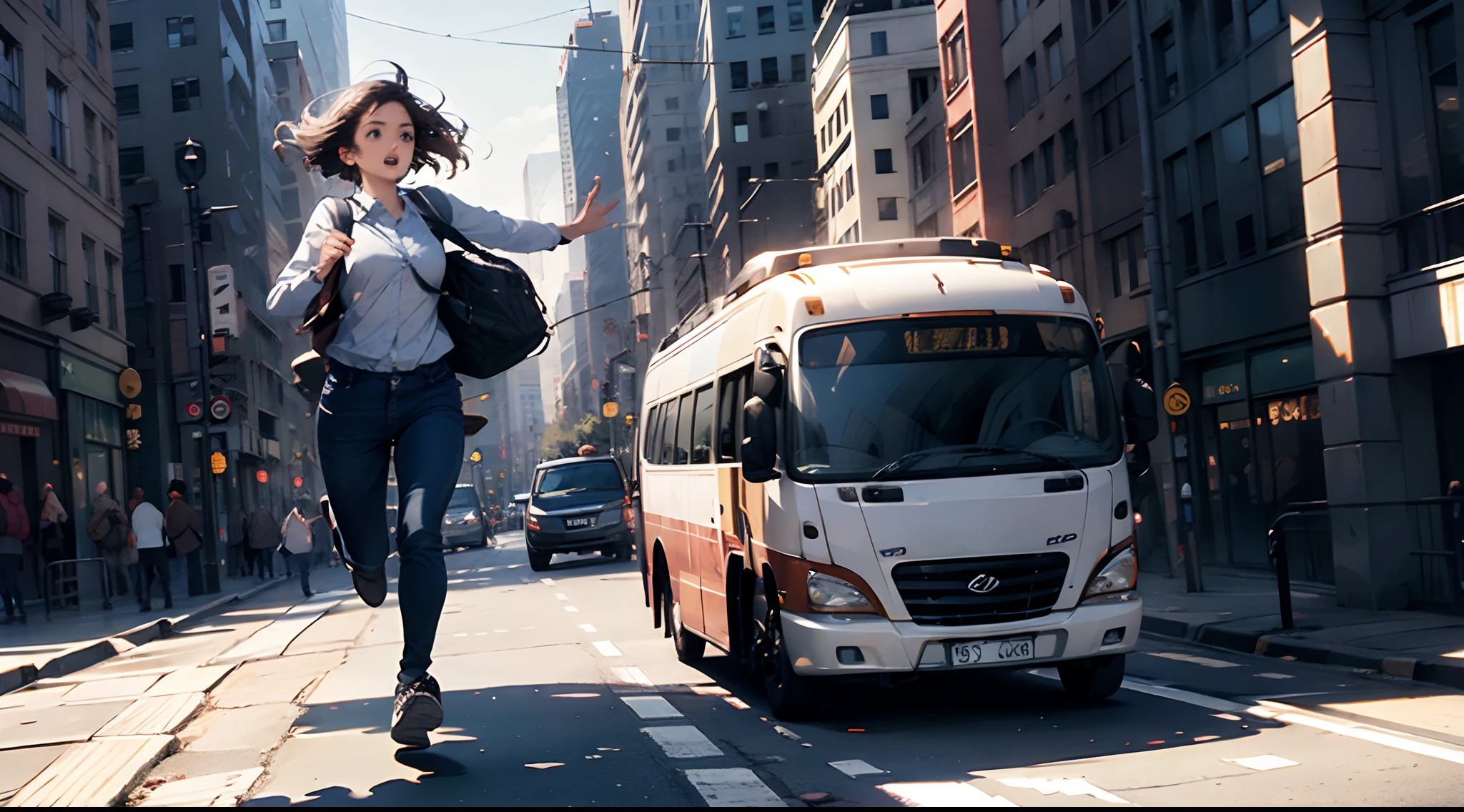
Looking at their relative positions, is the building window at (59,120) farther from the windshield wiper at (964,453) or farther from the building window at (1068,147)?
the windshield wiper at (964,453)

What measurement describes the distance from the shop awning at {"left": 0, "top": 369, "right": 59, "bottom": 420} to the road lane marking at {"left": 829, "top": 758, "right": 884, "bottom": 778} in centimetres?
2395

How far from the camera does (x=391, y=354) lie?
6473mm

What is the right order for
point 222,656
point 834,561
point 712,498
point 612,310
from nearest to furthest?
point 834,561, point 712,498, point 222,656, point 612,310

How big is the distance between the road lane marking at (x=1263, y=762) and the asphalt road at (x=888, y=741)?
2 centimetres

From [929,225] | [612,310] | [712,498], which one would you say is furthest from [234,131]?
[612,310]

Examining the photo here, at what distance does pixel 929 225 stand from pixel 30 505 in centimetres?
2807

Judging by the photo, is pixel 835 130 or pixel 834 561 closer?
pixel 834 561

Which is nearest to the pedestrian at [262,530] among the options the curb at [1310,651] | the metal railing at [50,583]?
the metal railing at [50,583]

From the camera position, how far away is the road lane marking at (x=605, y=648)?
504 inches

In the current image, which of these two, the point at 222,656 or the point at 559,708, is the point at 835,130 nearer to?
the point at 222,656

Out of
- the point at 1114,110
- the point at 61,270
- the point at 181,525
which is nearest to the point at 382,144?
the point at 181,525

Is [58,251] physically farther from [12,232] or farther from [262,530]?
[262,530]

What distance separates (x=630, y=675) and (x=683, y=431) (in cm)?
197

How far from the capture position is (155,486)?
52.8m
